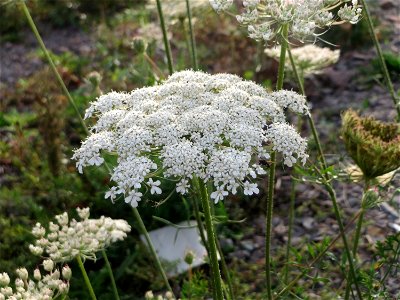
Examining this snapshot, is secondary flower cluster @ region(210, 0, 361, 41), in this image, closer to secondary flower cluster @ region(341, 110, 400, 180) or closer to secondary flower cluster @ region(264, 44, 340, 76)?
secondary flower cluster @ region(341, 110, 400, 180)

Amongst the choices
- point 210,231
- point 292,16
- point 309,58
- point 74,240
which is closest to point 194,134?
point 210,231

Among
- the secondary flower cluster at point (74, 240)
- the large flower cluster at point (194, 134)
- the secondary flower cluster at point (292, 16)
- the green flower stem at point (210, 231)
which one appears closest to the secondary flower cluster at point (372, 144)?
the large flower cluster at point (194, 134)

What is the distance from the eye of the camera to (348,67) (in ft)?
23.9

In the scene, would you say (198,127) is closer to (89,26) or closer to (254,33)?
(254,33)

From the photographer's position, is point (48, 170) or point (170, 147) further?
point (48, 170)

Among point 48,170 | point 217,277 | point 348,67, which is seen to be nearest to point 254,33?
point 217,277

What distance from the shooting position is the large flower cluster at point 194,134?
7.21 feet

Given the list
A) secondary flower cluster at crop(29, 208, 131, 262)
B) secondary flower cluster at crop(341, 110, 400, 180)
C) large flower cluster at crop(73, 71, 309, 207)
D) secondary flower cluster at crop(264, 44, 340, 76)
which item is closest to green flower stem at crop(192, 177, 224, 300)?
large flower cluster at crop(73, 71, 309, 207)

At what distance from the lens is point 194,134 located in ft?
7.57

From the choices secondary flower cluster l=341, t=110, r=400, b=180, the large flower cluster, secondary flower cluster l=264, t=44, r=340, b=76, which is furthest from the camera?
secondary flower cluster l=264, t=44, r=340, b=76

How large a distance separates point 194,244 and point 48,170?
61.8 inches

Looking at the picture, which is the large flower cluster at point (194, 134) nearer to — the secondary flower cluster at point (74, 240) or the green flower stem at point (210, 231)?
the green flower stem at point (210, 231)

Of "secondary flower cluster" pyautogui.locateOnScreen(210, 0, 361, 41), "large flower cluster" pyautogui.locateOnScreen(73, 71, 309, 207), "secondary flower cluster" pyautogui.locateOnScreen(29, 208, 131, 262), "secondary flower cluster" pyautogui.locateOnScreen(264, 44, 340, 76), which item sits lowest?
"secondary flower cluster" pyautogui.locateOnScreen(29, 208, 131, 262)

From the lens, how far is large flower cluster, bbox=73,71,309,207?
2197 millimetres
